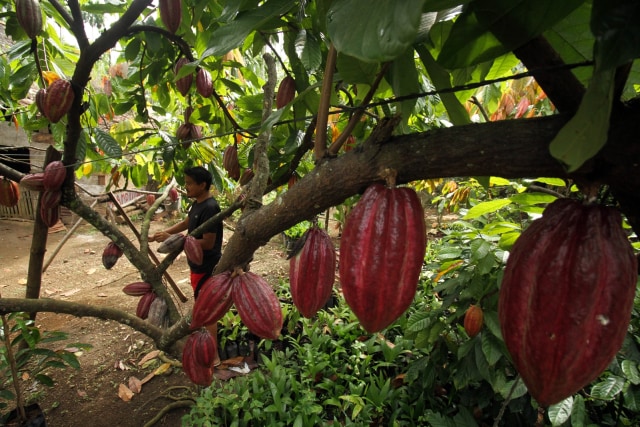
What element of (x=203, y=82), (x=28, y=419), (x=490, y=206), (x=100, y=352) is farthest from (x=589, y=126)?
(x=100, y=352)

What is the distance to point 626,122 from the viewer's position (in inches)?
11.3

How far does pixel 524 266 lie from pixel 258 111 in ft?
3.86

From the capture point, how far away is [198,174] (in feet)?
7.04

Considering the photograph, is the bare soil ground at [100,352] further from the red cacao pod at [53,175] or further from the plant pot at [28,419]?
the red cacao pod at [53,175]

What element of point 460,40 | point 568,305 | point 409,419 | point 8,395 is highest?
point 460,40

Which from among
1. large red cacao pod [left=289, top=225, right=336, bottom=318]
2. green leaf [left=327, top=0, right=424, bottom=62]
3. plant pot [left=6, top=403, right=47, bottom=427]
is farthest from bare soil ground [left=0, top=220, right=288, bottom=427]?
green leaf [left=327, top=0, right=424, bottom=62]

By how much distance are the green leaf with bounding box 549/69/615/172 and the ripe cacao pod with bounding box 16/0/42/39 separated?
1.31 metres

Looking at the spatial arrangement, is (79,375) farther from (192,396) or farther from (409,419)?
(409,419)

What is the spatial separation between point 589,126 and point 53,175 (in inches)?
54.3

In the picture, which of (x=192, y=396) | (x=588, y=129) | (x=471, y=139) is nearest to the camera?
(x=588, y=129)

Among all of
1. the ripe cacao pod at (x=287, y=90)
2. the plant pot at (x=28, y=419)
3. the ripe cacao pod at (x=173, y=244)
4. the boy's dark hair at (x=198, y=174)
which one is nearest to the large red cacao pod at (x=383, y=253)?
the ripe cacao pod at (x=287, y=90)

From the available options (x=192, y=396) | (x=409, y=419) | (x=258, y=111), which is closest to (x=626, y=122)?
(x=258, y=111)

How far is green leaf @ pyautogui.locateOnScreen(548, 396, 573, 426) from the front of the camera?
1.23 meters

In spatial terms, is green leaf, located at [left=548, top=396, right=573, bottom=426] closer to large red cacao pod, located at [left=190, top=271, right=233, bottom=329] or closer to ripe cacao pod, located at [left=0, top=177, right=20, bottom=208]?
large red cacao pod, located at [left=190, top=271, right=233, bottom=329]
